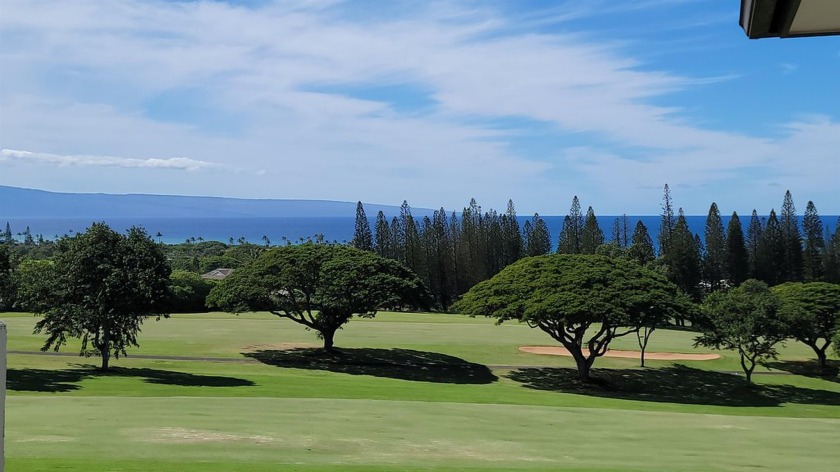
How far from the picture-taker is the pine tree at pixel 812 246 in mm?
104812

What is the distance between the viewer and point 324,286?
44281 millimetres

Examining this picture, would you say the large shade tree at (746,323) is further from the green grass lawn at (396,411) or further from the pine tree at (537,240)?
the pine tree at (537,240)

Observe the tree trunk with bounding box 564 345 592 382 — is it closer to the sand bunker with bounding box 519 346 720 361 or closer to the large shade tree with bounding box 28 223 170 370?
the sand bunker with bounding box 519 346 720 361

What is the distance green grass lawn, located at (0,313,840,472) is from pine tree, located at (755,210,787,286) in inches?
2441

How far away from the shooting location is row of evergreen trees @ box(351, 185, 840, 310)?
351 feet

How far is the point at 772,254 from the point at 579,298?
85073mm

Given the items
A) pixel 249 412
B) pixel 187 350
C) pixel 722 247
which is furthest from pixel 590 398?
pixel 722 247

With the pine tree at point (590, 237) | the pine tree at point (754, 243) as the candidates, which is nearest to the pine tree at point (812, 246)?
the pine tree at point (754, 243)

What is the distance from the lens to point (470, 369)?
42.3 m

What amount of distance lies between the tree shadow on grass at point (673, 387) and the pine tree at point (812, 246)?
240 ft

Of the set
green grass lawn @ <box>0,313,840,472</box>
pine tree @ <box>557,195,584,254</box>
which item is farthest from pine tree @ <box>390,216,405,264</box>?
green grass lawn @ <box>0,313,840,472</box>

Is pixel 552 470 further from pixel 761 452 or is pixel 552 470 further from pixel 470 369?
pixel 470 369

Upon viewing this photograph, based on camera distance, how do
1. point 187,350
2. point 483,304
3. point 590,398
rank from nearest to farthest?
1. point 590,398
2. point 483,304
3. point 187,350

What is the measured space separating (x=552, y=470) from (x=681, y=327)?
6827 cm
